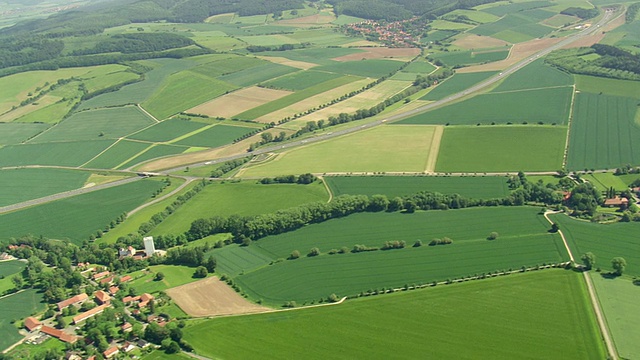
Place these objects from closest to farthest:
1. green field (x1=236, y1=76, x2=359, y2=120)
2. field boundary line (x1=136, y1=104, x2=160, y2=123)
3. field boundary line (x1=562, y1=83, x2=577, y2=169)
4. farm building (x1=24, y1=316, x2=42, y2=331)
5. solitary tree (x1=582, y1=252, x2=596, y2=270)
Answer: farm building (x1=24, y1=316, x2=42, y2=331), solitary tree (x1=582, y1=252, x2=596, y2=270), field boundary line (x1=562, y1=83, x2=577, y2=169), green field (x1=236, y1=76, x2=359, y2=120), field boundary line (x1=136, y1=104, x2=160, y2=123)

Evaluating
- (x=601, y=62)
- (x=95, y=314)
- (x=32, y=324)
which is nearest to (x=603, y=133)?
(x=601, y=62)

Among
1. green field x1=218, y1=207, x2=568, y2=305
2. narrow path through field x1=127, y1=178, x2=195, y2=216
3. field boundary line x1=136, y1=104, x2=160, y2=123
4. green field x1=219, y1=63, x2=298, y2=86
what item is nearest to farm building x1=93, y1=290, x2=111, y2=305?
green field x1=218, y1=207, x2=568, y2=305

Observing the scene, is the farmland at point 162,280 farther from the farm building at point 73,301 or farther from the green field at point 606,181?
the green field at point 606,181

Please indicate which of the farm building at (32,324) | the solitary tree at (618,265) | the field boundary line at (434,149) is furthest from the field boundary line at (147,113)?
the solitary tree at (618,265)

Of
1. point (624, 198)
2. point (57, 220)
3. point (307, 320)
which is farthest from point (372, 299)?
point (57, 220)

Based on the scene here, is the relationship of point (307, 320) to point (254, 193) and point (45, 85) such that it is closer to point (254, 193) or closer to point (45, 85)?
point (254, 193)

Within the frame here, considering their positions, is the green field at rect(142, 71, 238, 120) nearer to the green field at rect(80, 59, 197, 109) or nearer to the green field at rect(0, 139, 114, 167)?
the green field at rect(80, 59, 197, 109)
